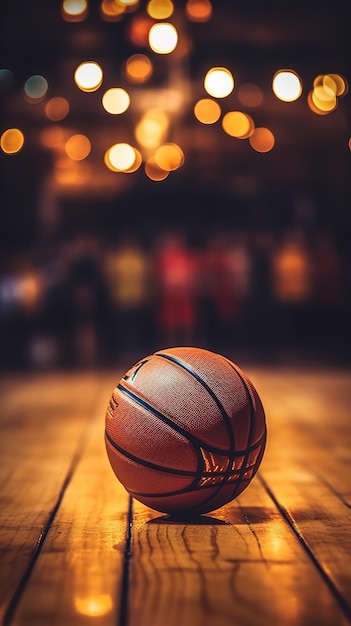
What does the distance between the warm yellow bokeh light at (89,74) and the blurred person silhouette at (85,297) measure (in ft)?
12.0

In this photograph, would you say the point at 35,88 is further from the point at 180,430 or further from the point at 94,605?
the point at 94,605

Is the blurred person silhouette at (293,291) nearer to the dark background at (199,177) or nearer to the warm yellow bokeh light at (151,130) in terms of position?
the dark background at (199,177)

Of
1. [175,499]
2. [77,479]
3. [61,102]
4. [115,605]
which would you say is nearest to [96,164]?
[61,102]

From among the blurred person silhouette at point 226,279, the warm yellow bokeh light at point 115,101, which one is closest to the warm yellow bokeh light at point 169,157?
the blurred person silhouette at point 226,279

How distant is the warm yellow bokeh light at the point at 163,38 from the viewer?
31.3 ft

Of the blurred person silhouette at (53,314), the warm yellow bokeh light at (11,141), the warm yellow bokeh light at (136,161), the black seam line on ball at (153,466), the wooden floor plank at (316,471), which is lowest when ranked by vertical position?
→ the blurred person silhouette at (53,314)

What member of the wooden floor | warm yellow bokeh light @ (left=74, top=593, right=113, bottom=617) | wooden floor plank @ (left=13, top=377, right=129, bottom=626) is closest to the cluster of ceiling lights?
the wooden floor

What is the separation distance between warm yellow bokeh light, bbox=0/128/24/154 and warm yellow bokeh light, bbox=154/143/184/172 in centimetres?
196

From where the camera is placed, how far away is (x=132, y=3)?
8.78 meters

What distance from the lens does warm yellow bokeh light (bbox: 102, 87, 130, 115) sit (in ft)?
39.0

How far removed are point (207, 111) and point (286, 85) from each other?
8.74 ft

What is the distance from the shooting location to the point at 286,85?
10.8m

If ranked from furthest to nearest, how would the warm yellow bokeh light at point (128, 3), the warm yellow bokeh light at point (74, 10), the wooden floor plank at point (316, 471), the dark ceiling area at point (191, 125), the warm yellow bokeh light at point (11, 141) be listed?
1. the warm yellow bokeh light at point (11, 141)
2. the dark ceiling area at point (191, 125)
3. the warm yellow bokeh light at point (74, 10)
4. the warm yellow bokeh light at point (128, 3)
5. the wooden floor plank at point (316, 471)

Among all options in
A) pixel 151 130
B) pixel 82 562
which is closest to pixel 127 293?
pixel 151 130
